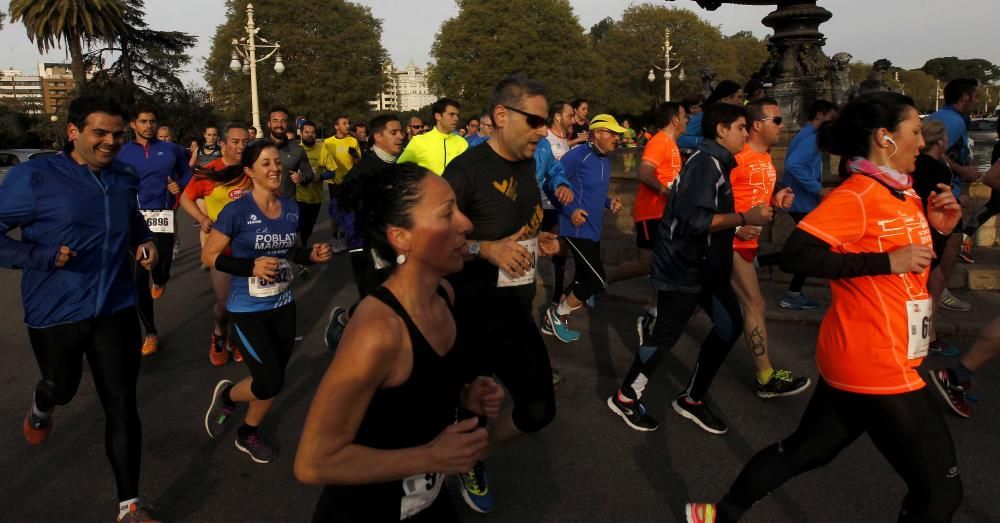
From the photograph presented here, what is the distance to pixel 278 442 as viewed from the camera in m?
4.25

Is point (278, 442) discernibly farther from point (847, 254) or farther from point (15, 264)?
point (847, 254)

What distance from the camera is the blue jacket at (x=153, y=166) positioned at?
6.98 m

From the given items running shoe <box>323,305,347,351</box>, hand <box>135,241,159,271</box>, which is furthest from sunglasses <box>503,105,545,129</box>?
running shoe <box>323,305,347,351</box>

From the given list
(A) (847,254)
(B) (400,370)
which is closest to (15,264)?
(B) (400,370)

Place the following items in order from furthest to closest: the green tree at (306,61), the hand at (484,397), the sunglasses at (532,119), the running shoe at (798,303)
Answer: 1. the green tree at (306,61)
2. the running shoe at (798,303)
3. the sunglasses at (532,119)
4. the hand at (484,397)

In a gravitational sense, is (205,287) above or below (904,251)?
below

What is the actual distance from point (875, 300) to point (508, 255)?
1.36 metres

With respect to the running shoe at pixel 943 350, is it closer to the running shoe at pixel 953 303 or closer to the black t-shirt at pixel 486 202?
the running shoe at pixel 953 303

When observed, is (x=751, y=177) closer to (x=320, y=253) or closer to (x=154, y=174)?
(x=320, y=253)

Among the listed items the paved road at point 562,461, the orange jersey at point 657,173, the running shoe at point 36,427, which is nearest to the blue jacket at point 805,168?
the orange jersey at point 657,173

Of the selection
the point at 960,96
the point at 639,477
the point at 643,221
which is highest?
the point at 960,96

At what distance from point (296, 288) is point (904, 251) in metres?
7.22

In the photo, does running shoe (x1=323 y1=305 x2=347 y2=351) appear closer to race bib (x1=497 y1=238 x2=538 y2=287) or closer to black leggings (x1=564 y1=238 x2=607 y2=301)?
black leggings (x1=564 y1=238 x2=607 y2=301)

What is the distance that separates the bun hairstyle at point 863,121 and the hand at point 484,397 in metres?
1.72
